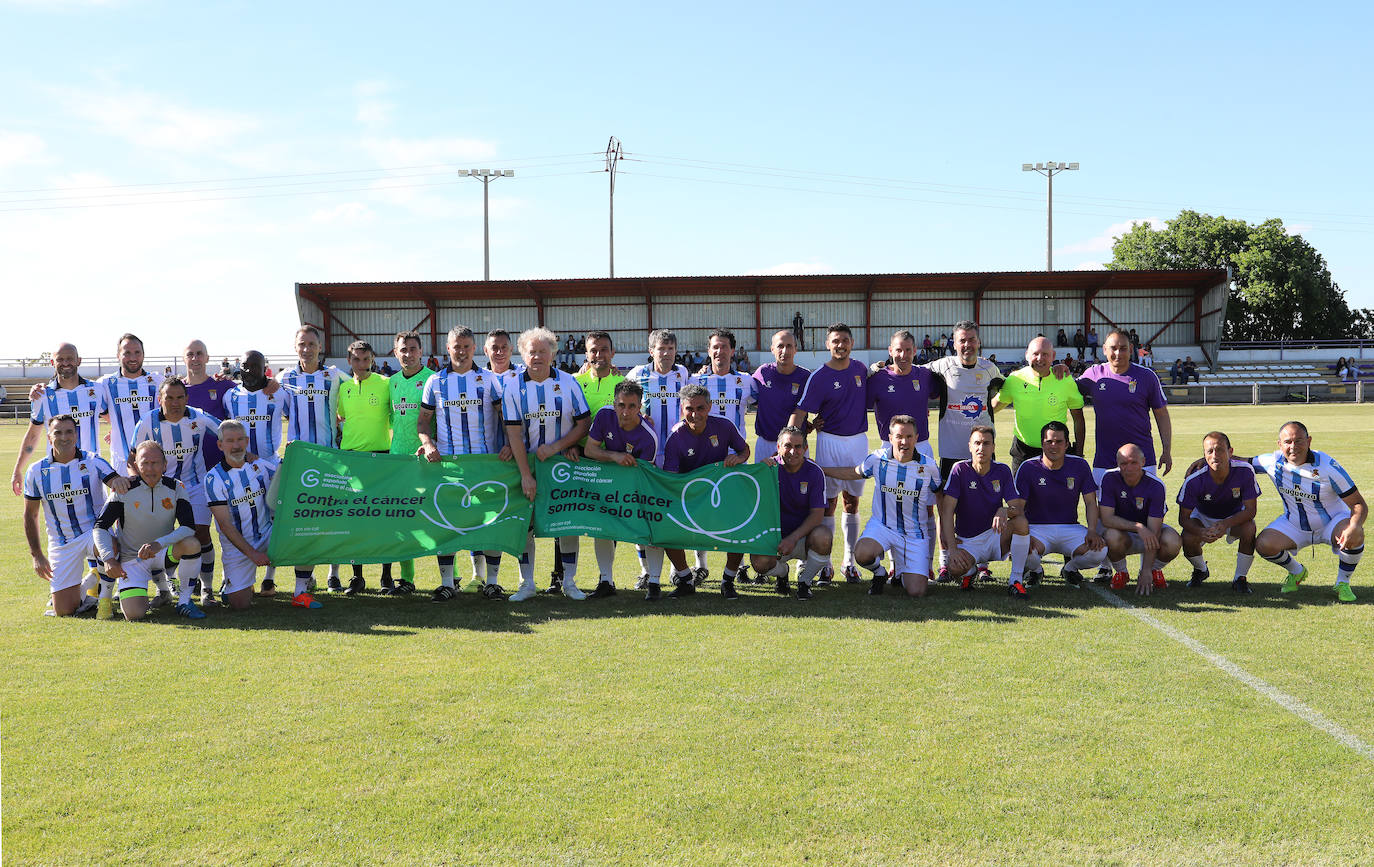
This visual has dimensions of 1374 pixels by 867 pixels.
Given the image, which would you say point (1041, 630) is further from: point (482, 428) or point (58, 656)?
point (58, 656)

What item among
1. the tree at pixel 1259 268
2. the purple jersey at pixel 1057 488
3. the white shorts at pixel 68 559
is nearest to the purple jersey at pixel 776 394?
the purple jersey at pixel 1057 488

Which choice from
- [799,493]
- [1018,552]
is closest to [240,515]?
[799,493]

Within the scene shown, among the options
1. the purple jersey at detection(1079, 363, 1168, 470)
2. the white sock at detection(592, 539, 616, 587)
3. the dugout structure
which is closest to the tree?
the dugout structure

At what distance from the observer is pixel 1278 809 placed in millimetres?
3447

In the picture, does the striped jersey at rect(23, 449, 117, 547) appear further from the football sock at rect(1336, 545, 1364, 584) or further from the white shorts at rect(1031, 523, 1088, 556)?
the football sock at rect(1336, 545, 1364, 584)

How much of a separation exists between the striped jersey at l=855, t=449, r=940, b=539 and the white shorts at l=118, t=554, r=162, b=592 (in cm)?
536

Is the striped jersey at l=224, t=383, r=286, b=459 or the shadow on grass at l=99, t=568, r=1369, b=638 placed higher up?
the striped jersey at l=224, t=383, r=286, b=459

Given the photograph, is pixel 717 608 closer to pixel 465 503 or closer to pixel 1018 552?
pixel 465 503

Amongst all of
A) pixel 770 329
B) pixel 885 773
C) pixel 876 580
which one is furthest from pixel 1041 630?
pixel 770 329

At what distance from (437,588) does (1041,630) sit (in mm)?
4357

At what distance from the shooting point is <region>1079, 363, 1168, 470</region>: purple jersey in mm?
7902

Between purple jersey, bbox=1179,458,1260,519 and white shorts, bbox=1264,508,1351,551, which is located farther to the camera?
purple jersey, bbox=1179,458,1260,519

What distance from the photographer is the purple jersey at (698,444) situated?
7590 millimetres

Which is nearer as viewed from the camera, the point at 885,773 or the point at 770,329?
the point at 885,773
